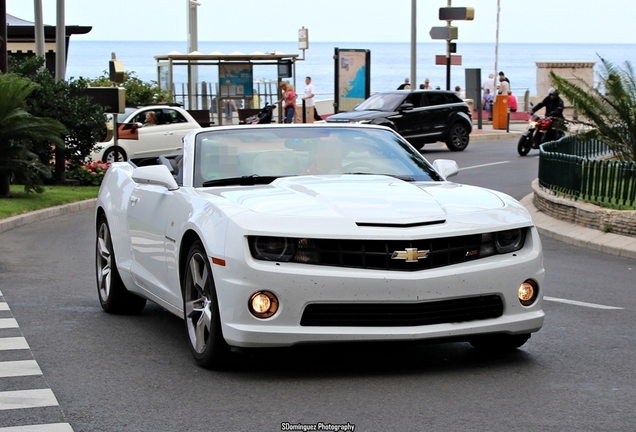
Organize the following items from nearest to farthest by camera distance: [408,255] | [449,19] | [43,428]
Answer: [43,428], [408,255], [449,19]

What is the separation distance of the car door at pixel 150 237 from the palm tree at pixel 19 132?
1033 cm

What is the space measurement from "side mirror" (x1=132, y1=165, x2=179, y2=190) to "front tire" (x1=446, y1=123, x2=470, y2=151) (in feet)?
83.1

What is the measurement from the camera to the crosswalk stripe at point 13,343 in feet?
25.1

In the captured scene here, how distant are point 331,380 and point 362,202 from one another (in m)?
1.04

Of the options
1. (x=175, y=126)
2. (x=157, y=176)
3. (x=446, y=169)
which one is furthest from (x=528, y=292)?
(x=175, y=126)

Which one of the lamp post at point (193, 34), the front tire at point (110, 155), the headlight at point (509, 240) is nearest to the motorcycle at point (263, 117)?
the lamp post at point (193, 34)

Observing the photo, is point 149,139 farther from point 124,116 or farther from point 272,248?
point 272,248

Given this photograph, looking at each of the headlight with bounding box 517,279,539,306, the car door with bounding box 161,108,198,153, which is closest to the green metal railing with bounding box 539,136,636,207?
the headlight with bounding box 517,279,539,306

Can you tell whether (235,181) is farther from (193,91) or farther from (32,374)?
(193,91)

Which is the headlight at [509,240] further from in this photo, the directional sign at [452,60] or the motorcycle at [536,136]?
the directional sign at [452,60]

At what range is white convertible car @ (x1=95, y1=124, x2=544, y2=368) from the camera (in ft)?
20.7

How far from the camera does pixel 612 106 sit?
17688mm

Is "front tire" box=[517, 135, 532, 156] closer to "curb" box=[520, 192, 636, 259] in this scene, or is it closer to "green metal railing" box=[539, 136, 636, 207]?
"green metal railing" box=[539, 136, 636, 207]

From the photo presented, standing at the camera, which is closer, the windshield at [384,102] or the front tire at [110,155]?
the front tire at [110,155]
